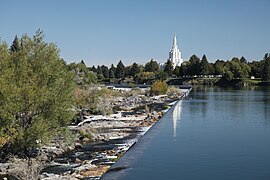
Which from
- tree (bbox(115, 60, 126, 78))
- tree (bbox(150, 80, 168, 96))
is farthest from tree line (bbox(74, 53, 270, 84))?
tree (bbox(150, 80, 168, 96))

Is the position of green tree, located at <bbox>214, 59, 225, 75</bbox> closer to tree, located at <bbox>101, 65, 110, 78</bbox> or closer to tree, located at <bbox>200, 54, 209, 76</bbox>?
tree, located at <bbox>200, 54, 209, 76</bbox>

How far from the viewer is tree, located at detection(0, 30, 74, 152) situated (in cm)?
2370

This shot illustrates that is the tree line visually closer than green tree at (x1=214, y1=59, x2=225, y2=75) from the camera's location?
Yes

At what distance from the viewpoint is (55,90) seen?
25.8 m

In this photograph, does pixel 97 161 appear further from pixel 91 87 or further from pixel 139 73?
pixel 139 73

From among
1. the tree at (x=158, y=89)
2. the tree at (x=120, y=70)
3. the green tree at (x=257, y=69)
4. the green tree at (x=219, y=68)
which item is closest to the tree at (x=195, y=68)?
the green tree at (x=219, y=68)

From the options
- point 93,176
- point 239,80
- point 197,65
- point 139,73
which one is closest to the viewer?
point 93,176

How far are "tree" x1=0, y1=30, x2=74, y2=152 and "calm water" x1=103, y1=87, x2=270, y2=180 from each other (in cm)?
513

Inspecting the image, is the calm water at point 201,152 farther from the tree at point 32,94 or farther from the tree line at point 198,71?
the tree line at point 198,71

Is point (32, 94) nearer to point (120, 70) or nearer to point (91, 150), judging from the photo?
point (91, 150)

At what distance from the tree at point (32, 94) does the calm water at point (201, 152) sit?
513cm

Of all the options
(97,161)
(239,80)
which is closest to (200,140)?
(97,161)

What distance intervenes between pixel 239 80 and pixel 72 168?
122 metres

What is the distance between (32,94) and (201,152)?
1220cm
